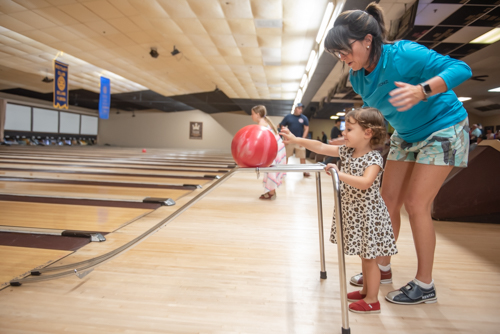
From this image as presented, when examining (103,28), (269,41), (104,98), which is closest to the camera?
(103,28)

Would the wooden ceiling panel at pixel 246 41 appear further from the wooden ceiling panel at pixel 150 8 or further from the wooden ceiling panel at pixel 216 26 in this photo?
the wooden ceiling panel at pixel 150 8

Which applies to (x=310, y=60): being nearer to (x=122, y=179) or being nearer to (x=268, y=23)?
(x=268, y=23)

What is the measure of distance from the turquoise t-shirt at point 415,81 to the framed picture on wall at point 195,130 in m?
20.6

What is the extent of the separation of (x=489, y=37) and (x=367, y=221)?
264 inches

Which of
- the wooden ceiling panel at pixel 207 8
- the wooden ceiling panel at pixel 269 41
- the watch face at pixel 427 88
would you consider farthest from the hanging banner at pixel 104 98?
the watch face at pixel 427 88

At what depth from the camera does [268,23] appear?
6.50 meters

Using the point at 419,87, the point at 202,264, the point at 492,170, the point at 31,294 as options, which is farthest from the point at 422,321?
the point at 492,170

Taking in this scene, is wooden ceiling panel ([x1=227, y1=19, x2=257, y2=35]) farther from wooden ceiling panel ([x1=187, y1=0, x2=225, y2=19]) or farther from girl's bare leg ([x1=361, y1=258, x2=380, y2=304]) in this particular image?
girl's bare leg ([x1=361, y1=258, x2=380, y2=304])

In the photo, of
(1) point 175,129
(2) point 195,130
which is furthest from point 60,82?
(2) point 195,130

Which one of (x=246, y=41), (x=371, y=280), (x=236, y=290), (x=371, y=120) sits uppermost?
(x=246, y=41)

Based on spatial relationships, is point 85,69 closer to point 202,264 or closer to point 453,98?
point 202,264

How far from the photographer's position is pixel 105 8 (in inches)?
239

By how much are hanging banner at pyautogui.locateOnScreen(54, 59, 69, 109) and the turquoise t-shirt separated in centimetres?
999

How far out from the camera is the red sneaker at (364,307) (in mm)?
1368
